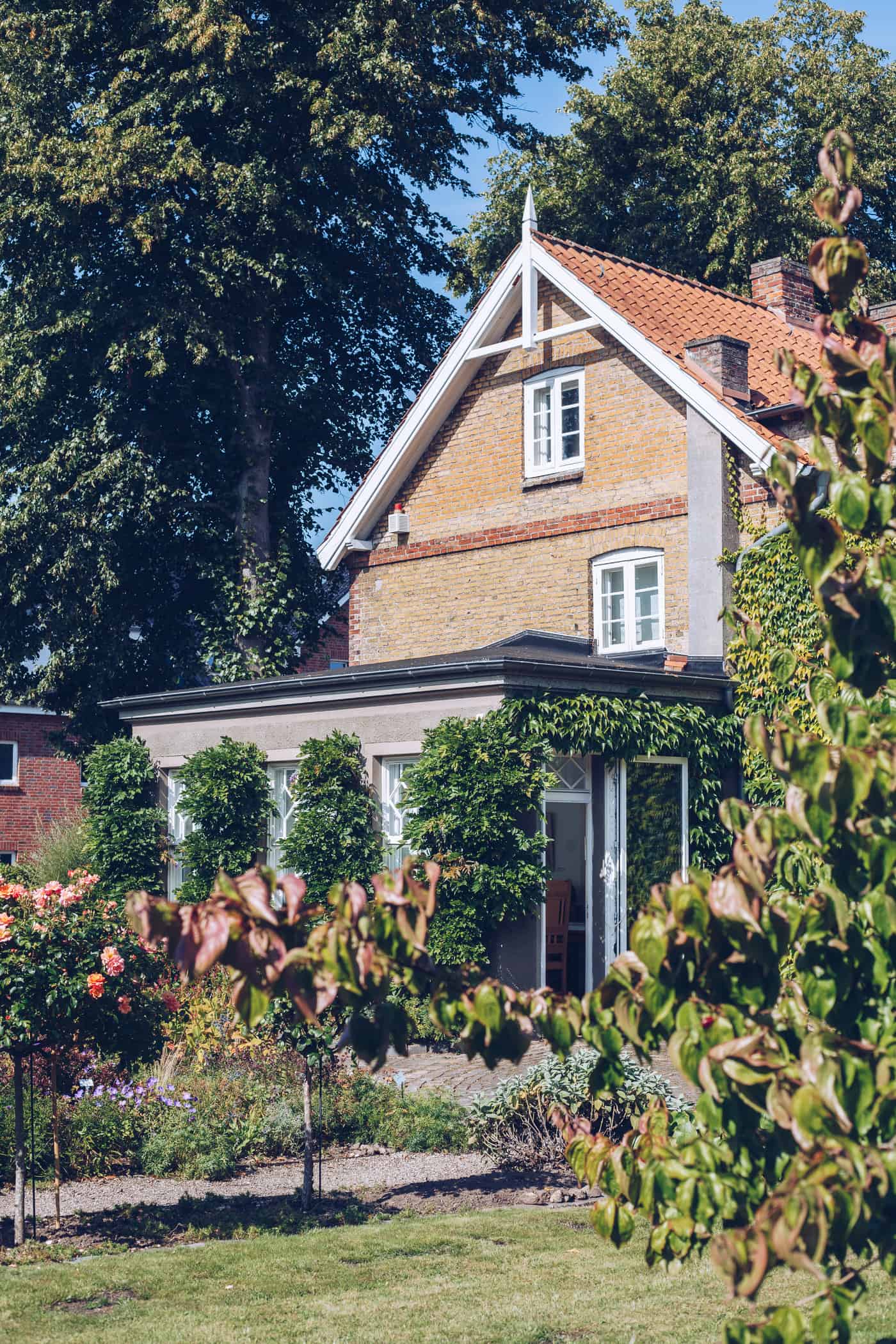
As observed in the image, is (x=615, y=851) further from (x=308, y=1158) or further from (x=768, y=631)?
(x=308, y=1158)

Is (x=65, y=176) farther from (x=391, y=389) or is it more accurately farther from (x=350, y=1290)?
(x=350, y=1290)

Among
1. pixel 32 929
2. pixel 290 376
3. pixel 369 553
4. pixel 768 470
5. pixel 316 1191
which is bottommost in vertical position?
pixel 316 1191

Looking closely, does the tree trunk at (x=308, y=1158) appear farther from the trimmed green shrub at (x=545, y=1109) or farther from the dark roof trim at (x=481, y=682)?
the dark roof trim at (x=481, y=682)

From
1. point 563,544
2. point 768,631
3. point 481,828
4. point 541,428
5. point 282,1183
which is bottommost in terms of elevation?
point 282,1183

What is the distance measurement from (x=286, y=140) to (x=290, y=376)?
404 cm

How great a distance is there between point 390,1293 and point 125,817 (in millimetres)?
13680

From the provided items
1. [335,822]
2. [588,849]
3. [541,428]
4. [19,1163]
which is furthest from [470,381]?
[19,1163]

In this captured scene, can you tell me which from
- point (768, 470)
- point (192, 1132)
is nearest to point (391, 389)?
point (192, 1132)

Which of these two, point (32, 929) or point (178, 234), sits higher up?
point (178, 234)

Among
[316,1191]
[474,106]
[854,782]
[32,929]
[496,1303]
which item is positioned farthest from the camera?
[474,106]

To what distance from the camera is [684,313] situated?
21906 millimetres

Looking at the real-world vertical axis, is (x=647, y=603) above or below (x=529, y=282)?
below

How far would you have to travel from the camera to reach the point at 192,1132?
10266mm

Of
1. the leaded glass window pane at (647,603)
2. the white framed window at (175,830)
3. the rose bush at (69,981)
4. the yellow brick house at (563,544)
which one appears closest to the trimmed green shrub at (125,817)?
the white framed window at (175,830)
